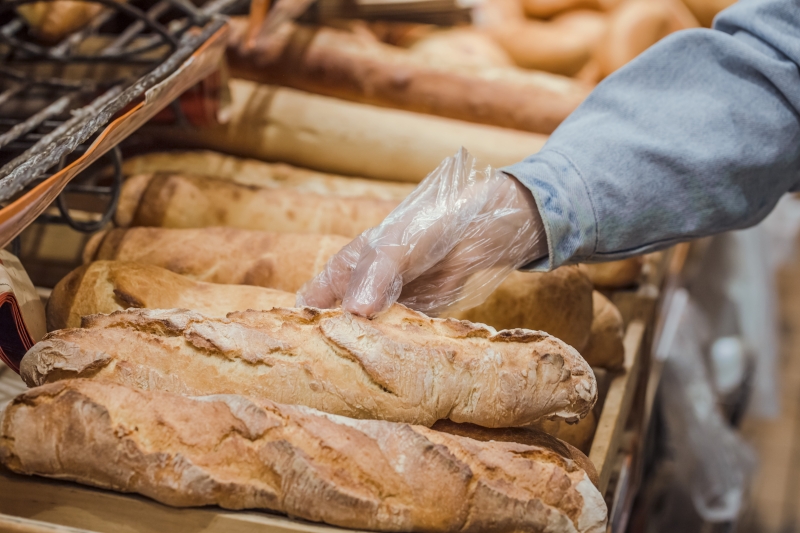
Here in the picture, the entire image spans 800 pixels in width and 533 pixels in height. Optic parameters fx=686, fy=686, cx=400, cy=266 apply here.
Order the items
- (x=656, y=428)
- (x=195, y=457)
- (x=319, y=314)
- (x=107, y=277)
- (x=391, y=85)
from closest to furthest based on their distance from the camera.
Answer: (x=195, y=457), (x=319, y=314), (x=107, y=277), (x=391, y=85), (x=656, y=428)

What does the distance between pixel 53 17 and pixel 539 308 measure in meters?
1.35

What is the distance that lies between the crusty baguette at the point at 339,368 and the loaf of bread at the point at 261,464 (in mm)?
61

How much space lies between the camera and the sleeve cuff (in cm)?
112

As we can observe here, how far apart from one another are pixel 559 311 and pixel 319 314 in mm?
492

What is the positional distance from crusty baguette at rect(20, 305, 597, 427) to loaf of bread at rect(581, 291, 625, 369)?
0.44 m

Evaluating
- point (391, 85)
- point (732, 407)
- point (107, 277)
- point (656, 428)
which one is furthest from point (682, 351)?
point (107, 277)

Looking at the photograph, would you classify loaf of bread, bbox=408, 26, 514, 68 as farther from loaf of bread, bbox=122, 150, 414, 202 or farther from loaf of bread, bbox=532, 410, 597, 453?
loaf of bread, bbox=532, 410, 597, 453

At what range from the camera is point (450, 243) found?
3.54 ft

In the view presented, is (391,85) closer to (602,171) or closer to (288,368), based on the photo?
(602,171)

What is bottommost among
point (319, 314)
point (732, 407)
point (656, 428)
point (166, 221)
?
point (732, 407)

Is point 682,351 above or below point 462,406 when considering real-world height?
below

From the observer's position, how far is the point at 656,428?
2.37m

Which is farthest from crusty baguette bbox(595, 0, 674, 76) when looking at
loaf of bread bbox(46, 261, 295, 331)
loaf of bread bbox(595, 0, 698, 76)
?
loaf of bread bbox(46, 261, 295, 331)

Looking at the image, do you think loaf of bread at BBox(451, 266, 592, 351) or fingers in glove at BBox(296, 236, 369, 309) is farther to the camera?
loaf of bread at BBox(451, 266, 592, 351)
